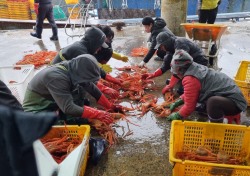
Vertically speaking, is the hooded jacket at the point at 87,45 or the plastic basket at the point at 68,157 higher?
the hooded jacket at the point at 87,45

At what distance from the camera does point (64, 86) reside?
3266 millimetres

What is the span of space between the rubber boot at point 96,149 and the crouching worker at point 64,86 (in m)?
0.43

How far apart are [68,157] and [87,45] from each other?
273 cm

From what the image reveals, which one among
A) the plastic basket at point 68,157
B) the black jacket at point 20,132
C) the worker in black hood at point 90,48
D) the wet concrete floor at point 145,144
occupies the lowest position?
the wet concrete floor at point 145,144

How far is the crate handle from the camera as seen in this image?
235cm

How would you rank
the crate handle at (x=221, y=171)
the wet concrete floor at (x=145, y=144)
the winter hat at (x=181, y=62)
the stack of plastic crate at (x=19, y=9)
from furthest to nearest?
the stack of plastic crate at (x=19, y=9) → the winter hat at (x=181, y=62) → the wet concrete floor at (x=145, y=144) → the crate handle at (x=221, y=171)

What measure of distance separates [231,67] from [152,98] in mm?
2645

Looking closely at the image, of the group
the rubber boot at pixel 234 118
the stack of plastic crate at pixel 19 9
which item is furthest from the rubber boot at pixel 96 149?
the stack of plastic crate at pixel 19 9

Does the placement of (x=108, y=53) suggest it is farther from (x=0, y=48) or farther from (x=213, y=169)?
(x=0, y=48)

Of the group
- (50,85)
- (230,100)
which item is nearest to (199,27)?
(230,100)

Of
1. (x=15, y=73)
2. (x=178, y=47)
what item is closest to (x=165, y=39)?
(x=178, y=47)

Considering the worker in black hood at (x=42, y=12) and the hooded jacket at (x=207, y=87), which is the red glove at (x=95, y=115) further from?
the worker in black hood at (x=42, y=12)

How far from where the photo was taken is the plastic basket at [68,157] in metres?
1.50

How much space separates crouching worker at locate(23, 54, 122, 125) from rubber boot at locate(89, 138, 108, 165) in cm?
43
